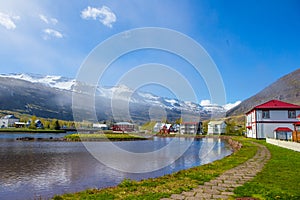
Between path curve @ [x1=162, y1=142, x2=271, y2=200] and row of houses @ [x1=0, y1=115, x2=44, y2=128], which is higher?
row of houses @ [x1=0, y1=115, x2=44, y2=128]

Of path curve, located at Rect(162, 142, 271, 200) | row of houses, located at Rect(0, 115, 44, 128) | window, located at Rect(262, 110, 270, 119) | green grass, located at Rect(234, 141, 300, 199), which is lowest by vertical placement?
path curve, located at Rect(162, 142, 271, 200)

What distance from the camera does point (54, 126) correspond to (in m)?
130

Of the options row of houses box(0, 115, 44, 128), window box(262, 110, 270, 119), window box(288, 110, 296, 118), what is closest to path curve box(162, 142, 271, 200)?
window box(262, 110, 270, 119)

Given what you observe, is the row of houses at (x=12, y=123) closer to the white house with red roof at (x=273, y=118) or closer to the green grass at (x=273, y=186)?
the white house with red roof at (x=273, y=118)

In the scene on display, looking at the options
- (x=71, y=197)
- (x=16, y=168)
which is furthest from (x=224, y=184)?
(x=16, y=168)

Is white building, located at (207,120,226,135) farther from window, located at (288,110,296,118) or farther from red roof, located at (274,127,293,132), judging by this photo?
red roof, located at (274,127,293,132)

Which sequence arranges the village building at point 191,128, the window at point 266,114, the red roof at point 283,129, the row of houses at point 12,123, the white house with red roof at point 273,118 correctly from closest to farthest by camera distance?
the red roof at point 283,129 < the white house with red roof at point 273,118 < the window at point 266,114 < the village building at point 191,128 < the row of houses at point 12,123

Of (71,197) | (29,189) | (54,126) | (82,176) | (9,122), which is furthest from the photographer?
(9,122)

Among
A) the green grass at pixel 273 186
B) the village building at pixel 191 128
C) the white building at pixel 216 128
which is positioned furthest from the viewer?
the village building at pixel 191 128

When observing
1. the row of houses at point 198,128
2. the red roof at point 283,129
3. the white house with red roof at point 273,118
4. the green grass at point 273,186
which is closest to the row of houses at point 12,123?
the row of houses at point 198,128

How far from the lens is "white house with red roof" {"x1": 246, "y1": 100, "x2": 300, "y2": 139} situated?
1734 inches

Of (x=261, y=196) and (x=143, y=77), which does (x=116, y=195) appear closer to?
(x=261, y=196)

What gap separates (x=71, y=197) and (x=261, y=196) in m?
6.01

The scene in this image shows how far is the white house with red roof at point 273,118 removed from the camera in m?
44.0
